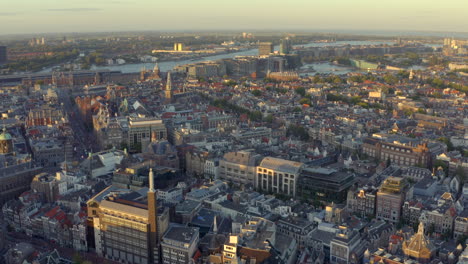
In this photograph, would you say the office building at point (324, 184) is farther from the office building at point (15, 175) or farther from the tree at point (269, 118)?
the tree at point (269, 118)

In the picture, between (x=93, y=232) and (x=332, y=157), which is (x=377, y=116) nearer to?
(x=332, y=157)

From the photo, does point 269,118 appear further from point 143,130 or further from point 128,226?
point 128,226

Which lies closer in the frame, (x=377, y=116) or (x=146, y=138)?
(x=146, y=138)

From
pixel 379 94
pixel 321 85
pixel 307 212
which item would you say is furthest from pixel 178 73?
pixel 307 212

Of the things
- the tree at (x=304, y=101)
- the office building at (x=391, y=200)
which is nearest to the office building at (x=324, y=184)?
the office building at (x=391, y=200)

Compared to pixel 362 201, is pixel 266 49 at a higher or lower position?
higher

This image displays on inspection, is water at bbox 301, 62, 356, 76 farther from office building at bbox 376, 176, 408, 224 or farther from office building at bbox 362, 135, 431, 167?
office building at bbox 376, 176, 408, 224

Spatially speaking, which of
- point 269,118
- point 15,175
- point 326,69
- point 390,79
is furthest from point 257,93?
point 326,69
